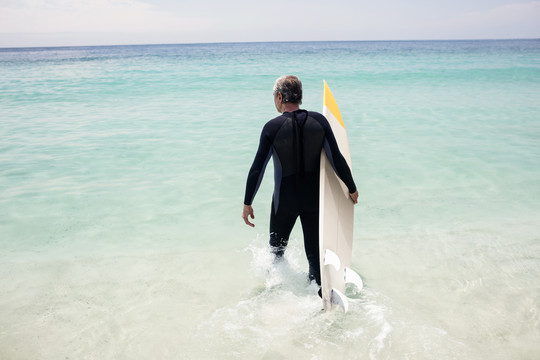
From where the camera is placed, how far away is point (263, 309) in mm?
3021

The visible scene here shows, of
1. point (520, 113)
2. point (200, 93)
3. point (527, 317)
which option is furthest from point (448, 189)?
point (200, 93)

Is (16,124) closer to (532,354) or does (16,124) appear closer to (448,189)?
(448,189)

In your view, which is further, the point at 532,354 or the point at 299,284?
the point at 299,284

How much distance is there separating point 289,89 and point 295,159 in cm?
49

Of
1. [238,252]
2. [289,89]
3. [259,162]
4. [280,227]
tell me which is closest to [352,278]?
[280,227]

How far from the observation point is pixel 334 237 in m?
2.97

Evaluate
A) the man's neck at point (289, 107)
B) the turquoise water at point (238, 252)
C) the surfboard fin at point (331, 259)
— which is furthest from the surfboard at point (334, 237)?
the man's neck at point (289, 107)

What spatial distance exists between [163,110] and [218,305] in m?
10.3

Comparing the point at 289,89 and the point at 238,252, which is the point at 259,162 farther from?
the point at 238,252

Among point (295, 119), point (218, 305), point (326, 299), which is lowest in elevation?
point (218, 305)

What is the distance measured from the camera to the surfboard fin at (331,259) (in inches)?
112

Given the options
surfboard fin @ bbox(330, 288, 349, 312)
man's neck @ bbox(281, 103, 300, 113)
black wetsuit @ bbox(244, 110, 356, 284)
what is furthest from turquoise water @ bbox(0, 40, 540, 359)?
man's neck @ bbox(281, 103, 300, 113)

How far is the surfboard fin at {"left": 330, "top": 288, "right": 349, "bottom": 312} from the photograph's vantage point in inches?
107

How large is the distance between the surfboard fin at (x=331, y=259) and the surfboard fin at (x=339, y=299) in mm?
172
